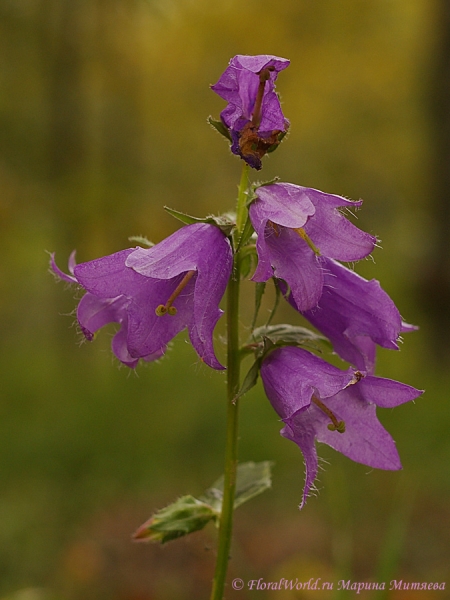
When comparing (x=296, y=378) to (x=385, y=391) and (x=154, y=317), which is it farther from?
(x=154, y=317)

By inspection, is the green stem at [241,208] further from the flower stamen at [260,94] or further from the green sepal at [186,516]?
the green sepal at [186,516]

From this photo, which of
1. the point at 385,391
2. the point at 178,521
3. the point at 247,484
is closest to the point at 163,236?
A: the point at 247,484

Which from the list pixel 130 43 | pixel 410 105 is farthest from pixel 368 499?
pixel 410 105

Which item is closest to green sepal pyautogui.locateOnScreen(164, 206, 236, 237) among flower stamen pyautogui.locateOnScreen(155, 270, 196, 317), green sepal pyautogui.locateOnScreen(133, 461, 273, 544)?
flower stamen pyautogui.locateOnScreen(155, 270, 196, 317)

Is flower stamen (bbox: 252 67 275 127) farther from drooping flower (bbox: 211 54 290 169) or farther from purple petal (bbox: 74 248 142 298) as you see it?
purple petal (bbox: 74 248 142 298)

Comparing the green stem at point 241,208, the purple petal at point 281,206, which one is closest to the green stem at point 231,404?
the green stem at point 241,208

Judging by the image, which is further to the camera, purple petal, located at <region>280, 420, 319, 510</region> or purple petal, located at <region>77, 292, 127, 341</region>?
purple petal, located at <region>77, 292, 127, 341</region>

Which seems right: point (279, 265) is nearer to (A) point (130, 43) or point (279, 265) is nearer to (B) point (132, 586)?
(B) point (132, 586)
